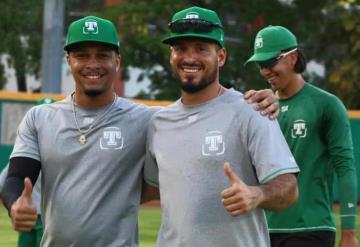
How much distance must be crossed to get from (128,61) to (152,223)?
Result: 14652 millimetres

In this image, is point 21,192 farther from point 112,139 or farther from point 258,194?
→ point 258,194

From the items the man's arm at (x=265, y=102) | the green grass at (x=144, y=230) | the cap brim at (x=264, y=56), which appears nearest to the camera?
the man's arm at (x=265, y=102)

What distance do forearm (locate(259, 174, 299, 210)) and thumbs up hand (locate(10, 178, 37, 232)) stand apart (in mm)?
1065

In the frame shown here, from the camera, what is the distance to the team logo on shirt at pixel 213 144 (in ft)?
16.7

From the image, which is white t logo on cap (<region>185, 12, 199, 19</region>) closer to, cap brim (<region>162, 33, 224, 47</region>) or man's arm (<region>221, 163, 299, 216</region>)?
cap brim (<region>162, 33, 224, 47</region>)

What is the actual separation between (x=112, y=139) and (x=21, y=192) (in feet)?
1.75

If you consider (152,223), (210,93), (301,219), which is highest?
(210,93)

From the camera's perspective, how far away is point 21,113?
23203 mm

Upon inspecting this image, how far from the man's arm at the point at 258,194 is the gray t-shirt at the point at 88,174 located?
911 mm

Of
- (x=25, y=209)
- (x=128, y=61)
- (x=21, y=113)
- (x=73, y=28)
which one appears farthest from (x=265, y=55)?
(x=128, y=61)

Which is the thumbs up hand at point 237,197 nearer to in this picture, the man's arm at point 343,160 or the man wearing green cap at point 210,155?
the man wearing green cap at point 210,155

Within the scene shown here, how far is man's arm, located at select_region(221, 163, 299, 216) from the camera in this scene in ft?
15.4

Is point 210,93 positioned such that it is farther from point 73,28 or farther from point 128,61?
point 128,61

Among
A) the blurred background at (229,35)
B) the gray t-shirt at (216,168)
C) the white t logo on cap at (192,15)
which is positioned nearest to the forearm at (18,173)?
the gray t-shirt at (216,168)
